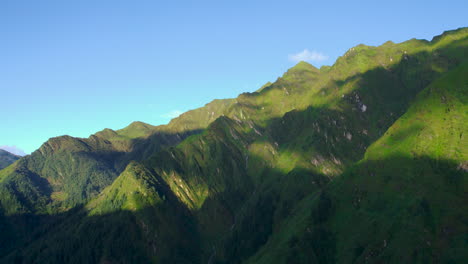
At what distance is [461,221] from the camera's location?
19762 cm

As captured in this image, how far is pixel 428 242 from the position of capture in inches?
7790

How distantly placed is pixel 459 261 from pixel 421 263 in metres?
17.3

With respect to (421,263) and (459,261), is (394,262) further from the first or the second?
(459,261)

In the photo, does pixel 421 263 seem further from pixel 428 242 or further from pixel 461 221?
pixel 461 221

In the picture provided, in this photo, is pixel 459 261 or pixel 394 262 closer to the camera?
pixel 459 261

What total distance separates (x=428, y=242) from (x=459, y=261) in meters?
19.1

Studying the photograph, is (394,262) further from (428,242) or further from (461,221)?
(461,221)

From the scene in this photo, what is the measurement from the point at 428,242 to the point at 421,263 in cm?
1335

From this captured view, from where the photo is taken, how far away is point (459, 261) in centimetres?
18000

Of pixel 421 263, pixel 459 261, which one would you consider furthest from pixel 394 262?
pixel 459 261

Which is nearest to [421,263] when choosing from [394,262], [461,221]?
[394,262]

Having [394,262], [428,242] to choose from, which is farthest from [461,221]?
[394,262]

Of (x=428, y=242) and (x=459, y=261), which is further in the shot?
(x=428, y=242)

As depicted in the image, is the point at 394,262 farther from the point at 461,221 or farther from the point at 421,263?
the point at 461,221
